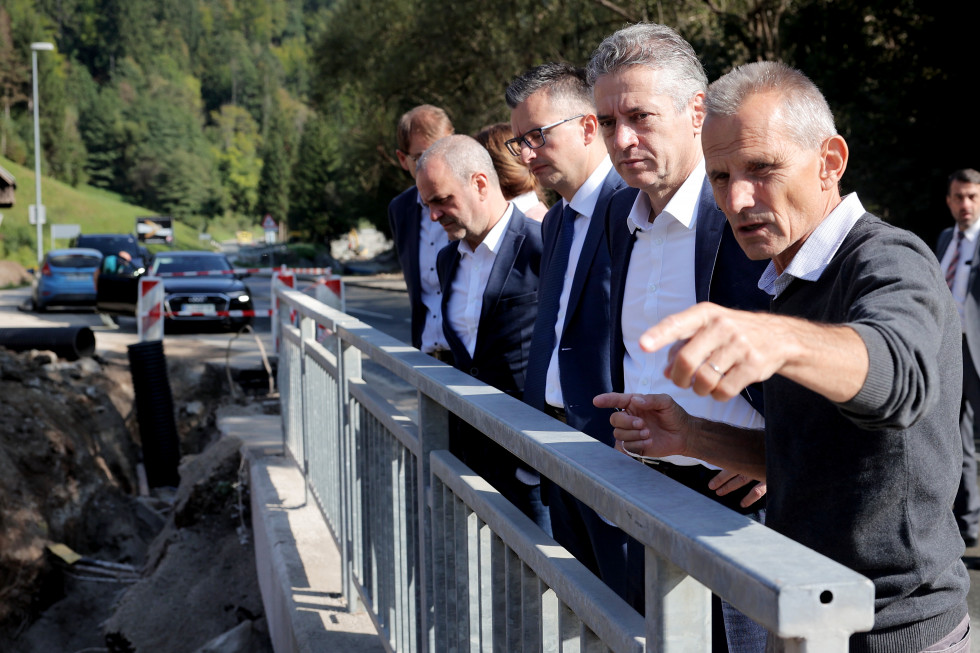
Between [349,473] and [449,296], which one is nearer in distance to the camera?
[349,473]

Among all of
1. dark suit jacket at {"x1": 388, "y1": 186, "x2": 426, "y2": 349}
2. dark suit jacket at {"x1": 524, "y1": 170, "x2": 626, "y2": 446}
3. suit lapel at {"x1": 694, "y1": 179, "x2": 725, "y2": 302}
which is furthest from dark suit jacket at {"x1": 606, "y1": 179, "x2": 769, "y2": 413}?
dark suit jacket at {"x1": 388, "y1": 186, "x2": 426, "y2": 349}

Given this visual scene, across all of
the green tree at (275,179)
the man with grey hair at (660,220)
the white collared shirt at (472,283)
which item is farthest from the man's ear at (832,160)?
the green tree at (275,179)

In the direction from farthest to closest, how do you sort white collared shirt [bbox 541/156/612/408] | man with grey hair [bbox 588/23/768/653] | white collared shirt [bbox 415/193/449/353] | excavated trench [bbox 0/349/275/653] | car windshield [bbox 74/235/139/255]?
car windshield [bbox 74/235/139/255] < excavated trench [bbox 0/349/275/653] < white collared shirt [bbox 415/193/449/353] < white collared shirt [bbox 541/156/612/408] < man with grey hair [bbox 588/23/768/653]

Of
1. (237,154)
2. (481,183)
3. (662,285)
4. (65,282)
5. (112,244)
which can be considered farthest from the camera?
(237,154)

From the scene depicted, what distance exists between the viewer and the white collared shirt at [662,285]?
8.12 feet

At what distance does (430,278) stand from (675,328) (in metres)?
3.60

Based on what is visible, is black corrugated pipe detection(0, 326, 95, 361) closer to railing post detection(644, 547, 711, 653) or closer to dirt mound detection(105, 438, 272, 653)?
dirt mound detection(105, 438, 272, 653)

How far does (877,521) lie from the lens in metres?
1.56

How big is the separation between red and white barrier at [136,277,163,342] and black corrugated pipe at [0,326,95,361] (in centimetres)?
102

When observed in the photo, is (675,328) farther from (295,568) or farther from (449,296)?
(295,568)

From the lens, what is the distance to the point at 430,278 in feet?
15.5

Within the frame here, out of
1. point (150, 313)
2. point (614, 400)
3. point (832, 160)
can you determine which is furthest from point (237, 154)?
point (832, 160)

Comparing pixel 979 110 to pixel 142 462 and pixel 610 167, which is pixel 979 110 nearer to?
pixel 142 462

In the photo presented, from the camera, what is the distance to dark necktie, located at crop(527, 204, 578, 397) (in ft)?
10.2
